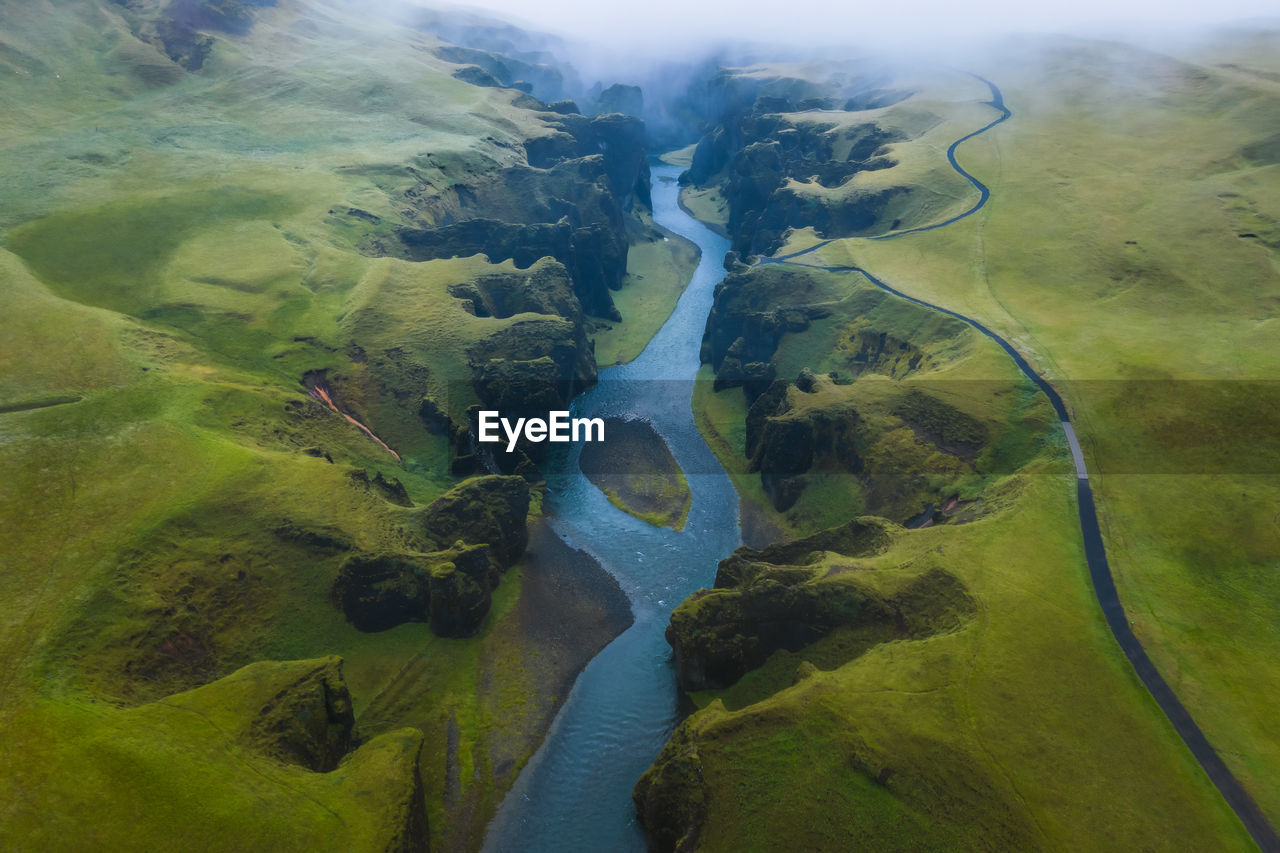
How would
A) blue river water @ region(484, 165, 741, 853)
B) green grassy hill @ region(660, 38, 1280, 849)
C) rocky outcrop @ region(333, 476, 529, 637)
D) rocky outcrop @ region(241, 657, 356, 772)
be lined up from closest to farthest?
1. green grassy hill @ region(660, 38, 1280, 849)
2. rocky outcrop @ region(241, 657, 356, 772)
3. blue river water @ region(484, 165, 741, 853)
4. rocky outcrop @ region(333, 476, 529, 637)

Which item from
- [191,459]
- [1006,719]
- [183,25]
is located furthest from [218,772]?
[183,25]

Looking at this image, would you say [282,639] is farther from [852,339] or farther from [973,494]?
[852,339]

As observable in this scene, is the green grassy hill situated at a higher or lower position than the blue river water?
higher

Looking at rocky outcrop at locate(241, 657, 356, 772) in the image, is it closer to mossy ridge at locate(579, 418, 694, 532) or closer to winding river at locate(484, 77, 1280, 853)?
winding river at locate(484, 77, 1280, 853)

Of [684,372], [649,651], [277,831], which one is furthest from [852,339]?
[277,831]

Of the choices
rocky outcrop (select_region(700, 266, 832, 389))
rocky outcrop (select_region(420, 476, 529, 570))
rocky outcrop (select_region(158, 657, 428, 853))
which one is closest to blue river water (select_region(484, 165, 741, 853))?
rocky outcrop (select_region(700, 266, 832, 389))

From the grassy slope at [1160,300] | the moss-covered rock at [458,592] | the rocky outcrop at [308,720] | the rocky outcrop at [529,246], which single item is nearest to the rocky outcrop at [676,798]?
the rocky outcrop at [308,720]
